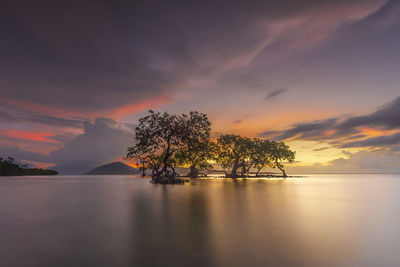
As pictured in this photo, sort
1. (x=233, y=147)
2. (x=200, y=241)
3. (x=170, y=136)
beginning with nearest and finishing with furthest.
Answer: (x=200, y=241), (x=170, y=136), (x=233, y=147)

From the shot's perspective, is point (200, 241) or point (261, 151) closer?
point (200, 241)

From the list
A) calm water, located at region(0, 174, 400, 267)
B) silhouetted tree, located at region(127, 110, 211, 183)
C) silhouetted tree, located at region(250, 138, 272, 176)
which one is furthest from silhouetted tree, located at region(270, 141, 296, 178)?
calm water, located at region(0, 174, 400, 267)

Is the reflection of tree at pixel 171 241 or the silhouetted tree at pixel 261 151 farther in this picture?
→ the silhouetted tree at pixel 261 151

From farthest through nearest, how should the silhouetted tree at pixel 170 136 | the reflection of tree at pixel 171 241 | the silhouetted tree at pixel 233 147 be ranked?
the silhouetted tree at pixel 233 147 → the silhouetted tree at pixel 170 136 → the reflection of tree at pixel 171 241

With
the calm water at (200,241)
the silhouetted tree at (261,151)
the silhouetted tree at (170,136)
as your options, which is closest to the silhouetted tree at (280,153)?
the silhouetted tree at (261,151)

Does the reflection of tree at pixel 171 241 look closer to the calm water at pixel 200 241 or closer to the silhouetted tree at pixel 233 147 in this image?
the calm water at pixel 200 241

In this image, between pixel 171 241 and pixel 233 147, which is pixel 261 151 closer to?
pixel 233 147

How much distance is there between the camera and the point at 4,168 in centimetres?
12400

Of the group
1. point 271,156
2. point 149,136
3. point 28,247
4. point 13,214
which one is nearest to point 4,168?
point 149,136

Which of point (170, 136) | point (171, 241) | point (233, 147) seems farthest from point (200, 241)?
point (233, 147)

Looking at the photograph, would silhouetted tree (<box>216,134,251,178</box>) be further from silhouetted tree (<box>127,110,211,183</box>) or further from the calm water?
the calm water

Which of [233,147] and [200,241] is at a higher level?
[233,147]

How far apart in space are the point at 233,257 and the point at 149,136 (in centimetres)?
4965

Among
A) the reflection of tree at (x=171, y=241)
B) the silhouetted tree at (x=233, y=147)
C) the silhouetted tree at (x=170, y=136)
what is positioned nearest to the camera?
the reflection of tree at (x=171, y=241)
